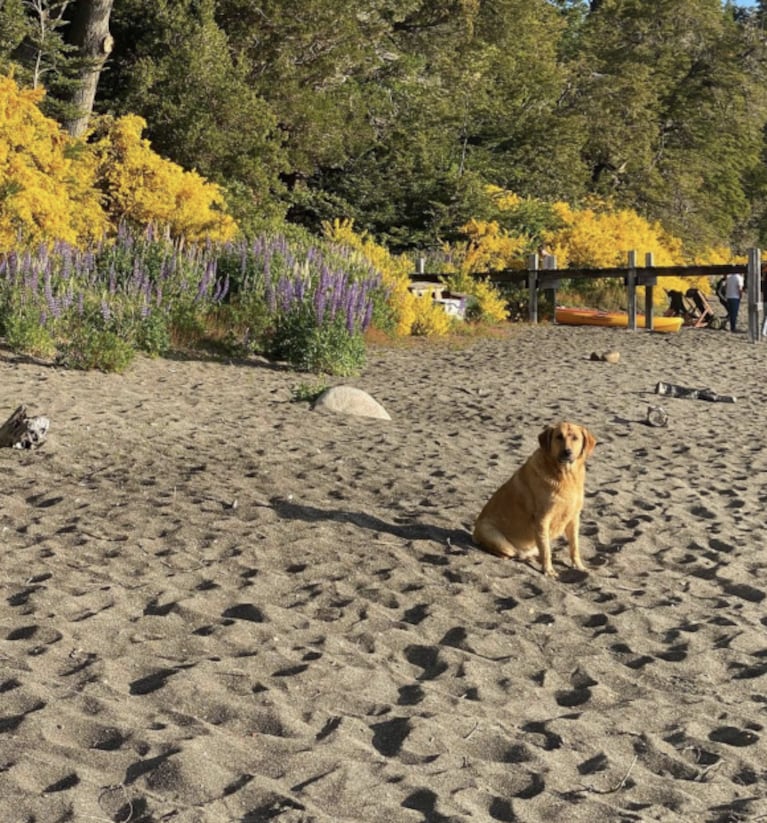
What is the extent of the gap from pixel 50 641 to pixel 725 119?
149ft

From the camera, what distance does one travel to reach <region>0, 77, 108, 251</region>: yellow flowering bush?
14.2 meters

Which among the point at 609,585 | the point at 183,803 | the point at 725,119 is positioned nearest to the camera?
the point at 183,803

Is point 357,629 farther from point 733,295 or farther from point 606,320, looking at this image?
point 733,295

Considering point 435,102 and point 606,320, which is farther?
point 435,102

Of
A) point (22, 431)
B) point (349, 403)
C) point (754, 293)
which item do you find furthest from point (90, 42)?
point (22, 431)

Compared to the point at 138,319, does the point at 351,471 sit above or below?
below

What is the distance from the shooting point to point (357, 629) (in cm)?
487

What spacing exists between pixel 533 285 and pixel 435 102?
30.7 ft

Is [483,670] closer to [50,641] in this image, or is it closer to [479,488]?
[50,641]

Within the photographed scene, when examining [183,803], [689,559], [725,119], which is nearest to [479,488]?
[689,559]

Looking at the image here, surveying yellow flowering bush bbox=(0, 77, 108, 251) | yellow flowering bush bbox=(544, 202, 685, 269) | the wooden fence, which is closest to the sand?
yellow flowering bush bbox=(0, 77, 108, 251)

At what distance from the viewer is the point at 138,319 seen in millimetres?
12445

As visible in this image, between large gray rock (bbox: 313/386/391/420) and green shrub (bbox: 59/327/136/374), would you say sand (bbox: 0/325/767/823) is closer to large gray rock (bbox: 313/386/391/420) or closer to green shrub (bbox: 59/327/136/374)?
large gray rock (bbox: 313/386/391/420)

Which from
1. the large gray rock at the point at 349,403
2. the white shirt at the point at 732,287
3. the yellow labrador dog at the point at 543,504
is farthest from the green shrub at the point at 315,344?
the white shirt at the point at 732,287
